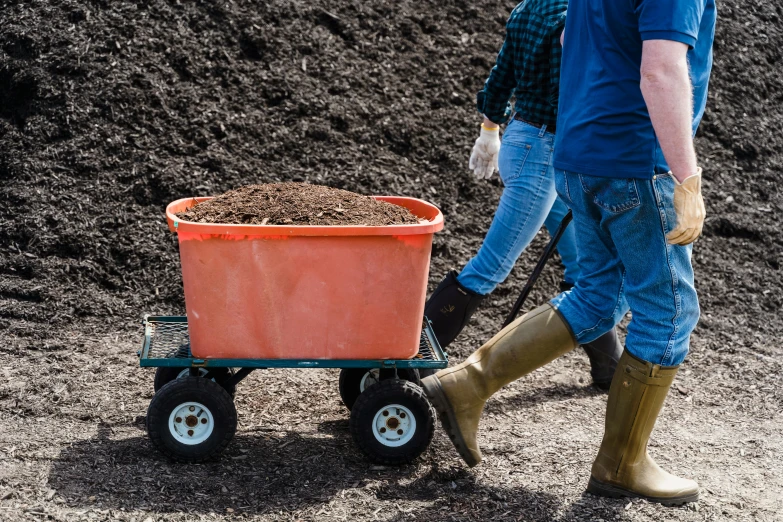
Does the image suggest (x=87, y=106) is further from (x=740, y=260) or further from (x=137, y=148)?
(x=740, y=260)

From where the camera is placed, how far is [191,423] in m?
2.78

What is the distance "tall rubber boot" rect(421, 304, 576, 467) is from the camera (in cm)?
277

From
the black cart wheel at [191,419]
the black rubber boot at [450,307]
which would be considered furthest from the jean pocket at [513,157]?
the black cart wheel at [191,419]

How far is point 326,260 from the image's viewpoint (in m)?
2.67

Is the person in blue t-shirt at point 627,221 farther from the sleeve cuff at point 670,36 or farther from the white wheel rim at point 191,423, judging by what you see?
the white wheel rim at point 191,423

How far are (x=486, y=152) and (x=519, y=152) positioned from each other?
1.23 ft

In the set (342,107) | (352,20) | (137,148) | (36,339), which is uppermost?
(352,20)

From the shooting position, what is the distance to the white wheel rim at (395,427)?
2.83m

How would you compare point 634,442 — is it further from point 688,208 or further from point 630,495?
point 688,208

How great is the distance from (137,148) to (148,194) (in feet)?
1.13

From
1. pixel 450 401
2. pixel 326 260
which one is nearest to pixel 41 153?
pixel 326 260

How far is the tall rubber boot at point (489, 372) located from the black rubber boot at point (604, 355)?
0.95 metres

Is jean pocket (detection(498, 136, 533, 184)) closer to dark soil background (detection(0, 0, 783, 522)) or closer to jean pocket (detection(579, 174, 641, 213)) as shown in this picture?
jean pocket (detection(579, 174, 641, 213))

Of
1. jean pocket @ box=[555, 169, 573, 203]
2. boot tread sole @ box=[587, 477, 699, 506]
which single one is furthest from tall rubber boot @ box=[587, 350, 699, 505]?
jean pocket @ box=[555, 169, 573, 203]
